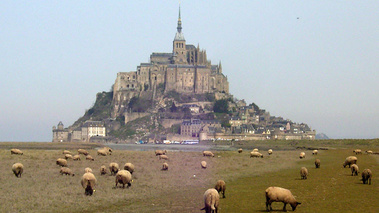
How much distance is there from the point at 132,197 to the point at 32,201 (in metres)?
4.37

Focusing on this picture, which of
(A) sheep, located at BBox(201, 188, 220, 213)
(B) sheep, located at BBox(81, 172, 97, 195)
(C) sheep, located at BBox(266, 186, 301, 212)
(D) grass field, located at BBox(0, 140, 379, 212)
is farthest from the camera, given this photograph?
(B) sheep, located at BBox(81, 172, 97, 195)

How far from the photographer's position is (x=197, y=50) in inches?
7047

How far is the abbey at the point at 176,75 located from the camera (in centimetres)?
16688

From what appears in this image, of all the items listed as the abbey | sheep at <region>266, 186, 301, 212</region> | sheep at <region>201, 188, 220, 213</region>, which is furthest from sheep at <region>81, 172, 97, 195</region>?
the abbey

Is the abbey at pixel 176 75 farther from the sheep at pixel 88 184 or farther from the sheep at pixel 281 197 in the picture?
the sheep at pixel 281 197

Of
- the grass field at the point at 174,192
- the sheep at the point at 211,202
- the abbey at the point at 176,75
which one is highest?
the abbey at the point at 176,75

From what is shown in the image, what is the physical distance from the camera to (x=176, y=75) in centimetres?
16662

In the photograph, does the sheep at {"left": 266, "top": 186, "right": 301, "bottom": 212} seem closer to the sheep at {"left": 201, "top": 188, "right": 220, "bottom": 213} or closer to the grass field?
the grass field

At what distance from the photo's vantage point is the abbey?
167m

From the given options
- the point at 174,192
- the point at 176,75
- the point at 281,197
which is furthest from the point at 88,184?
the point at 176,75

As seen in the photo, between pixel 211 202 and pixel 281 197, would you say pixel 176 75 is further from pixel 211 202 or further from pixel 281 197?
pixel 211 202

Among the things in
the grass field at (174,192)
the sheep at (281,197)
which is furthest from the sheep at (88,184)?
the sheep at (281,197)

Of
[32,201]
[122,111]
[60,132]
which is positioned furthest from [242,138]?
[32,201]

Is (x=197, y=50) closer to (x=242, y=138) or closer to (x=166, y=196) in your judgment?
(x=242, y=138)
